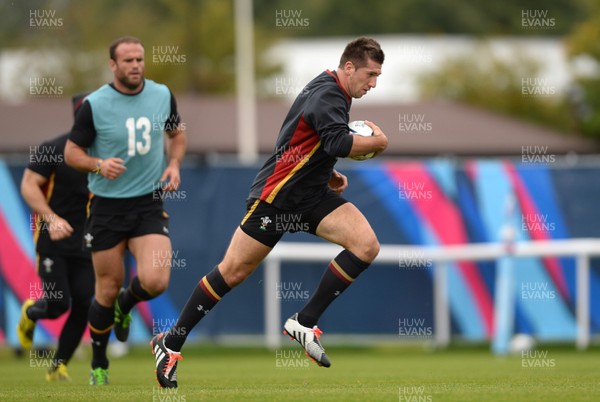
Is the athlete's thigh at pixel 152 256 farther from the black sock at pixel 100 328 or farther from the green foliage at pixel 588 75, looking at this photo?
the green foliage at pixel 588 75

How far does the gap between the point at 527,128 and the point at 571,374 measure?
21.3m

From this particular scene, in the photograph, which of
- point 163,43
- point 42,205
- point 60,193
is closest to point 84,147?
point 42,205

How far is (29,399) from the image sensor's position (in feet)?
25.5

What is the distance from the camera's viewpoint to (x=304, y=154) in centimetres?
838

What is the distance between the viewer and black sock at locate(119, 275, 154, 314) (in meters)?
9.34

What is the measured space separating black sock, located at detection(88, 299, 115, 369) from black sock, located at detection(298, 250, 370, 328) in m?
1.90

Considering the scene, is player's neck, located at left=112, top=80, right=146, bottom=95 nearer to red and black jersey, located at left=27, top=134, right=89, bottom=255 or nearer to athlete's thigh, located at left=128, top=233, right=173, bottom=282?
athlete's thigh, located at left=128, top=233, right=173, bottom=282

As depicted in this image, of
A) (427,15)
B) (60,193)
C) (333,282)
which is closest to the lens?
(333,282)

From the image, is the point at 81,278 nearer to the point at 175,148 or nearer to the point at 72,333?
the point at 72,333

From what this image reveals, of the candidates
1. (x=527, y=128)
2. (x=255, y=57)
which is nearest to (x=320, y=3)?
(x=255, y=57)

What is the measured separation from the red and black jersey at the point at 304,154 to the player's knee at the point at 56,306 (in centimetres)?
307

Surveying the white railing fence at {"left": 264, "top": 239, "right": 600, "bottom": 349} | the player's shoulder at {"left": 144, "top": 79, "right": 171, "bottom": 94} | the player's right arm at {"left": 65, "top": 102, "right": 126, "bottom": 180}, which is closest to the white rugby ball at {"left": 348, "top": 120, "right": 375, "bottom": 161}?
the player's right arm at {"left": 65, "top": 102, "right": 126, "bottom": 180}

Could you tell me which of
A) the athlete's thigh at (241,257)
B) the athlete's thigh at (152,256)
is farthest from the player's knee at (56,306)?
the athlete's thigh at (241,257)

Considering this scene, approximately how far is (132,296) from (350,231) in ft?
6.86
